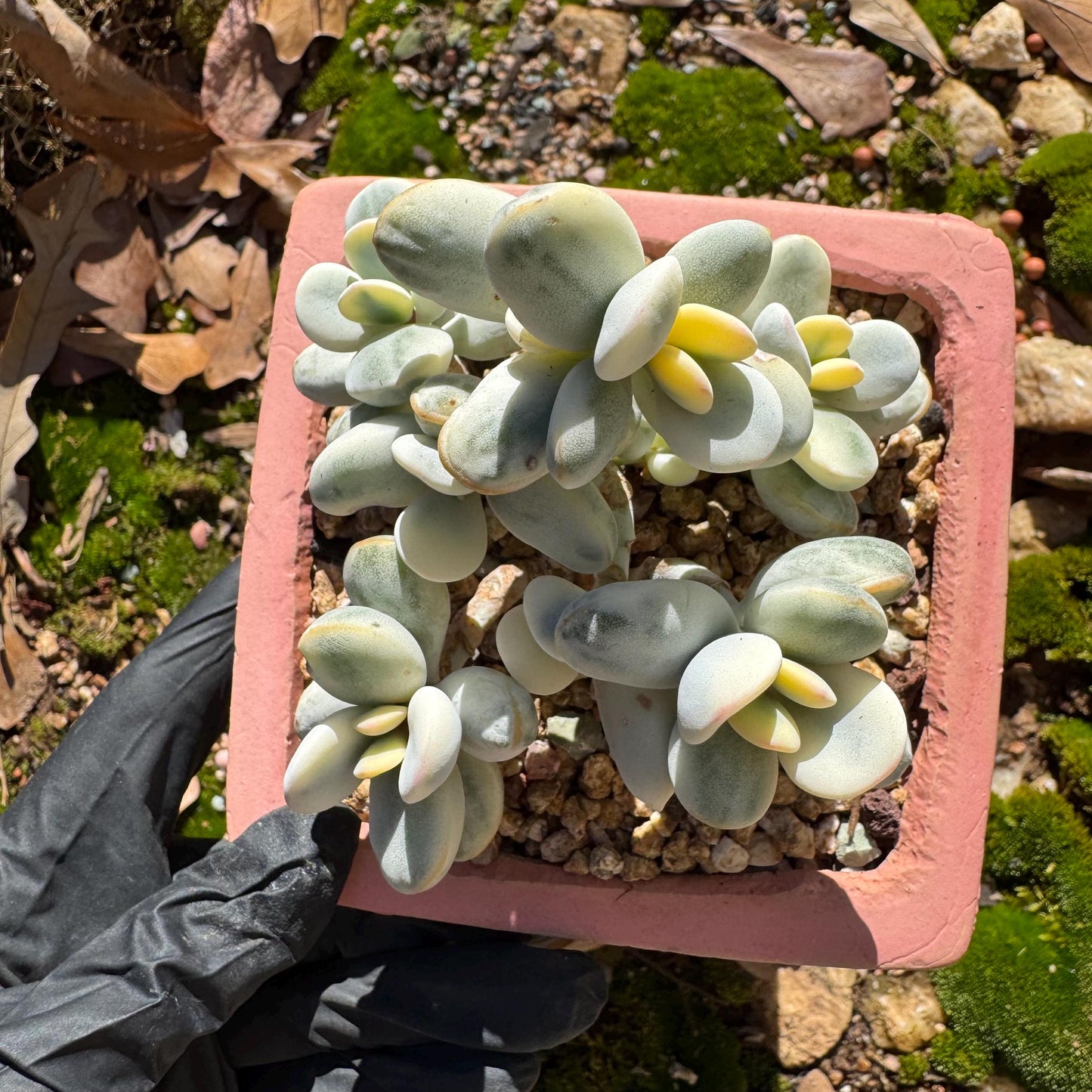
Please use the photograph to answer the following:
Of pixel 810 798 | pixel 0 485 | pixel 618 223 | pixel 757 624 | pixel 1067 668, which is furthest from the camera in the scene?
pixel 0 485

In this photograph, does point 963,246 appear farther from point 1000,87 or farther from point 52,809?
point 52,809

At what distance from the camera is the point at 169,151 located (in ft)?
4.92

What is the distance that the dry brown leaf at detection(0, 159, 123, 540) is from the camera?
58.1 inches

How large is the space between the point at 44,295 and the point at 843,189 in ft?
4.02

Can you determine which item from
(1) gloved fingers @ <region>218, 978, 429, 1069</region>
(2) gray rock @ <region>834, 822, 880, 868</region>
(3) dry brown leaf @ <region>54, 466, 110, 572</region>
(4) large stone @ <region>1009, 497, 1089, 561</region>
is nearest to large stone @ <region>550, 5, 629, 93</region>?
(4) large stone @ <region>1009, 497, 1089, 561</region>

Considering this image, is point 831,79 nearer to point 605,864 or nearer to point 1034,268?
point 1034,268

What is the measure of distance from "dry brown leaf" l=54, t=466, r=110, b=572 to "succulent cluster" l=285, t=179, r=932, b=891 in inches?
33.7

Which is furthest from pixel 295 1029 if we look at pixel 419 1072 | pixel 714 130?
pixel 714 130

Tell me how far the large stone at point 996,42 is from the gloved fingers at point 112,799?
1310 millimetres

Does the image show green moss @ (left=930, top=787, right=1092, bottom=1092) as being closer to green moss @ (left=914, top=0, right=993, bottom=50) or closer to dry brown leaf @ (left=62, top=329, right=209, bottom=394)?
green moss @ (left=914, top=0, right=993, bottom=50)

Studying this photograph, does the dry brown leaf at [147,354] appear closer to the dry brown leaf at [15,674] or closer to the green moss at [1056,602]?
the dry brown leaf at [15,674]

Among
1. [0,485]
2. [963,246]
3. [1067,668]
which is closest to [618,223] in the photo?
[963,246]

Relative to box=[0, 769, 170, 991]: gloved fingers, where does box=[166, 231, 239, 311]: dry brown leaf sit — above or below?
above

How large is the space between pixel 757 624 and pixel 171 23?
1.42 m
